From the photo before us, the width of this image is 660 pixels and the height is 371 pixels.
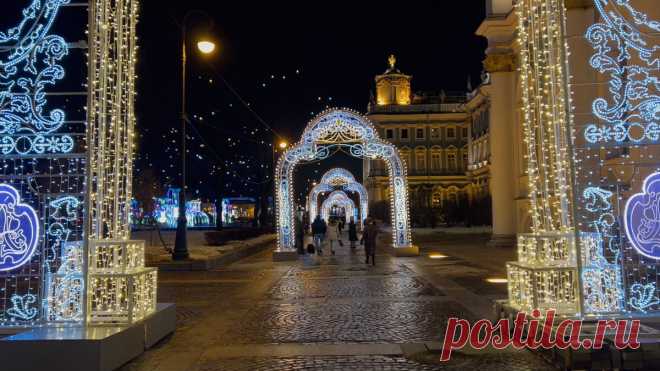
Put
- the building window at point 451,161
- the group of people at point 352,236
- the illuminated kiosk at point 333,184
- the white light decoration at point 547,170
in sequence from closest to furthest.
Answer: the white light decoration at point 547,170, the group of people at point 352,236, the illuminated kiosk at point 333,184, the building window at point 451,161

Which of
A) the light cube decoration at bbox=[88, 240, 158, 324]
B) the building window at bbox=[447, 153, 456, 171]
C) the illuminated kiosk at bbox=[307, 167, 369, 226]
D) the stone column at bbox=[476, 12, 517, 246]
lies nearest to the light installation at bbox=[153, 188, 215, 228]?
the illuminated kiosk at bbox=[307, 167, 369, 226]

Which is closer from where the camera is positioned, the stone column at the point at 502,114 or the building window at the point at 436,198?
the stone column at the point at 502,114

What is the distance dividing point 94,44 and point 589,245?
275 inches

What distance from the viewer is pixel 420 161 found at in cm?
9475

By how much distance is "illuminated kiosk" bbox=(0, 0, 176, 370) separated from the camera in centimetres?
759

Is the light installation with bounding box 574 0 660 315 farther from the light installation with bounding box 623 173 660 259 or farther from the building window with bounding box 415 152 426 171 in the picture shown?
the building window with bounding box 415 152 426 171

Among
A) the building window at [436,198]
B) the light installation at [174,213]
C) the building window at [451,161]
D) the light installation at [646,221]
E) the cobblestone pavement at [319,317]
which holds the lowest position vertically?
the cobblestone pavement at [319,317]

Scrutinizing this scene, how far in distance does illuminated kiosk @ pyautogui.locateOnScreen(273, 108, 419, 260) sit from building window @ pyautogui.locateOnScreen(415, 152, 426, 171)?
7139 centimetres

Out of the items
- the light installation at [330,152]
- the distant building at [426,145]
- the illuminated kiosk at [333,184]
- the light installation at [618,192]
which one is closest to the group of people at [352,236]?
the light installation at [330,152]

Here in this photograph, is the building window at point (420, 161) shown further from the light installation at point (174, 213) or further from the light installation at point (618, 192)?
the light installation at point (618, 192)

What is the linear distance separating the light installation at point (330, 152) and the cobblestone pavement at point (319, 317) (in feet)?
16.6

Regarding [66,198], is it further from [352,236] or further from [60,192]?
[352,236]

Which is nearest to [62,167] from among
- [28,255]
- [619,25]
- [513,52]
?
[28,255]

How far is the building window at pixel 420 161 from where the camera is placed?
94688 mm
